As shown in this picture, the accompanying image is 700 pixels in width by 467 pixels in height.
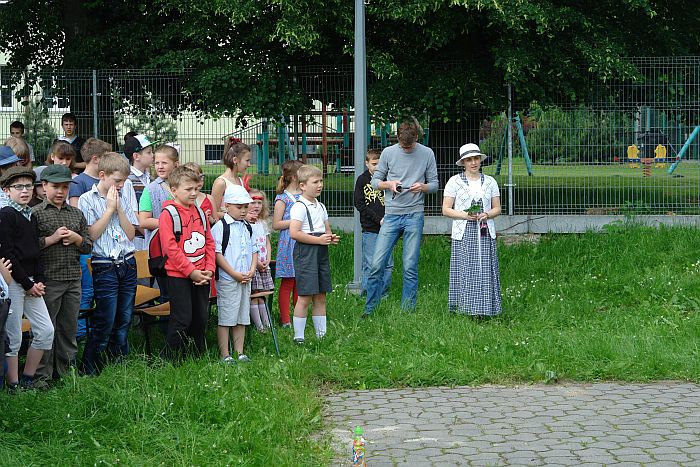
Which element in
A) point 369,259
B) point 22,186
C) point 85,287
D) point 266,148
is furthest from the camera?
point 266,148

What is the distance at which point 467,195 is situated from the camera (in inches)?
410

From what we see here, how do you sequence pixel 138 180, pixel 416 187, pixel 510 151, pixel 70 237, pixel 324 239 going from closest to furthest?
1. pixel 70 237
2. pixel 324 239
3. pixel 138 180
4. pixel 416 187
5. pixel 510 151

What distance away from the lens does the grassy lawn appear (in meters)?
6.34

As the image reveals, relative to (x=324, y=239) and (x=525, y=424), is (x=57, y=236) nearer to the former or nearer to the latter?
(x=324, y=239)

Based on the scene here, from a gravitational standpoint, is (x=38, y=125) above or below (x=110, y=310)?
above

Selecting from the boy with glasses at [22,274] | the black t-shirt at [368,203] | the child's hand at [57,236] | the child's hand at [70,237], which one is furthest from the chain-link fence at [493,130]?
the boy with glasses at [22,274]

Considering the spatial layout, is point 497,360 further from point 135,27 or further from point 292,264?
point 135,27

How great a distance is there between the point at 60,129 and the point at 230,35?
312cm

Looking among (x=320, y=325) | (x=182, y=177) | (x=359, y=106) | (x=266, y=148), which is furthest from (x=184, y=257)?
(x=266, y=148)

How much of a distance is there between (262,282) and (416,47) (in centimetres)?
804

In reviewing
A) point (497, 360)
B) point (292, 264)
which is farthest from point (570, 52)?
point (497, 360)

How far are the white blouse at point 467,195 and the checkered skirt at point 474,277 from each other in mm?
77

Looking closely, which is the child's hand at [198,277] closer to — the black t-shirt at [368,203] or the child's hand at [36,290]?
the child's hand at [36,290]

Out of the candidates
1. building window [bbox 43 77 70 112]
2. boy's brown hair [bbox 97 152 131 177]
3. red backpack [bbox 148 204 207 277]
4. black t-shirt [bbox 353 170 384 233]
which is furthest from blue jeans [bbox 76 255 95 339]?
building window [bbox 43 77 70 112]
